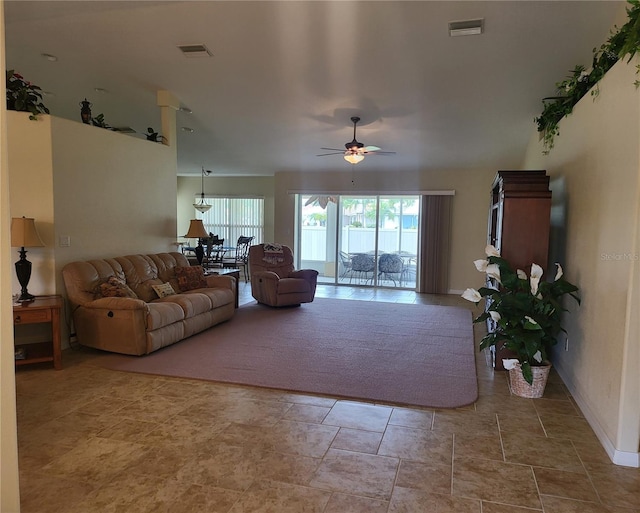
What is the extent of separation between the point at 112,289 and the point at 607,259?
4.24 metres

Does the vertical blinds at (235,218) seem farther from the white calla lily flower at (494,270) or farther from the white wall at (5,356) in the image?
the white wall at (5,356)

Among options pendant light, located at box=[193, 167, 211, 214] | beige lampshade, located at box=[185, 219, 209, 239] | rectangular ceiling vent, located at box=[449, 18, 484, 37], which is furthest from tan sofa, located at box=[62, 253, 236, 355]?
pendant light, located at box=[193, 167, 211, 214]

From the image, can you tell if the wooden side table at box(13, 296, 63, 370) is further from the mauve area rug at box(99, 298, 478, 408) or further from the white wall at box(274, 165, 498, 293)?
the white wall at box(274, 165, 498, 293)

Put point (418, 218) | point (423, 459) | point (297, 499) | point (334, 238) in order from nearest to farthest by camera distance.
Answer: point (297, 499) < point (423, 459) < point (418, 218) < point (334, 238)

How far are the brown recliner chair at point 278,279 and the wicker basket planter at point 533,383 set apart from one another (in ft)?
12.5

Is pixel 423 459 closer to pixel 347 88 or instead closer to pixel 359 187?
pixel 347 88

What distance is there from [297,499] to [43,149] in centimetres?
397

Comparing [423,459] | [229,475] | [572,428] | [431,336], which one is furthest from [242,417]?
[431,336]

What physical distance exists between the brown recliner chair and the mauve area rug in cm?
49

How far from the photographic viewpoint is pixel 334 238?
30.8 ft

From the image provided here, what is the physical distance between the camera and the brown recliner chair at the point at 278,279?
21.7 feet

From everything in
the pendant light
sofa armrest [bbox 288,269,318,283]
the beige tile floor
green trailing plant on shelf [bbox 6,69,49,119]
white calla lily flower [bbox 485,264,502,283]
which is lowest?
the beige tile floor

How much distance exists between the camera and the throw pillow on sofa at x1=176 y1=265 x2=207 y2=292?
5.41m

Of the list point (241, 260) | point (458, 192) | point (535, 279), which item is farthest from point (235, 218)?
point (535, 279)
